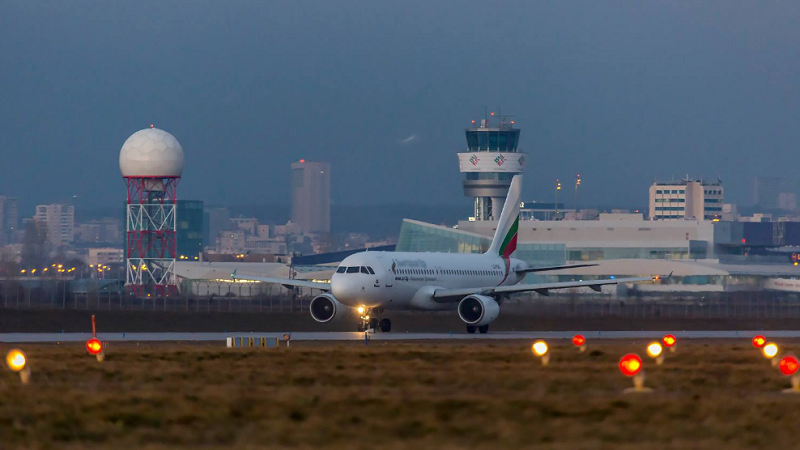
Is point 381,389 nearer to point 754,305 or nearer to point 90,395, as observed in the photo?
point 90,395

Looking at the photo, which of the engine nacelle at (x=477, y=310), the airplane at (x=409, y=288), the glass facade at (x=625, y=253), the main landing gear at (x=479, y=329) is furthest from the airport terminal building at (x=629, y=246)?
the engine nacelle at (x=477, y=310)

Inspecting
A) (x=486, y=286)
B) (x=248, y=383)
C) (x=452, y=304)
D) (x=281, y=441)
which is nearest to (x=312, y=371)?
(x=248, y=383)

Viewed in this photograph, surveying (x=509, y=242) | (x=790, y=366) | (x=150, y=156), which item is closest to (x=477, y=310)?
(x=509, y=242)

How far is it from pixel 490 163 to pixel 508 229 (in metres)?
92.9

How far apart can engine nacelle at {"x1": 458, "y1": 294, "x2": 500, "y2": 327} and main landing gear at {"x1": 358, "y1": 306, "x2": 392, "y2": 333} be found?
10.3 ft

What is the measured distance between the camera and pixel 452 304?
195 ft

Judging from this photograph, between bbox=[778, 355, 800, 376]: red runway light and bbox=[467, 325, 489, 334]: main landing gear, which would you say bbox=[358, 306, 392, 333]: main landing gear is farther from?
bbox=[778, 355, 800, 376]: red runway light

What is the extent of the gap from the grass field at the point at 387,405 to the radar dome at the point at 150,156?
254 ft

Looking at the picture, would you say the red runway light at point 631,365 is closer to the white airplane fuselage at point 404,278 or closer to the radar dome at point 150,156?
the white airplane fuselage at point 404,278

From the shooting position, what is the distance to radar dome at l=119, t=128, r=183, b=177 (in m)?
109

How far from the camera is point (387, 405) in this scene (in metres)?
21.9

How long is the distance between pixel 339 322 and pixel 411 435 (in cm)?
4336

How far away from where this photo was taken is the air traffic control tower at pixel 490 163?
15938 cm

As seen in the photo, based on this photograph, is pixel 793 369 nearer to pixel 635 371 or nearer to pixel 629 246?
pixel 635 371
